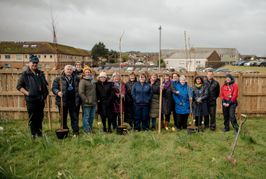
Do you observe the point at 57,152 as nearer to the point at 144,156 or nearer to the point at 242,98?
the point at 144,156

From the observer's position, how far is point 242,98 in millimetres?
9297

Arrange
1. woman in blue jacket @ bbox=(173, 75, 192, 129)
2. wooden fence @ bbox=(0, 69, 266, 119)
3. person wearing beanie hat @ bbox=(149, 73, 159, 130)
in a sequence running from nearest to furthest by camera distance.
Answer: woman in blue jacket @ bbox=(173, 75, 192, 129), person wearing beanie hat @ bbox=(149, 73, 159, 130), wooden fence @ bbox=(0, 69, 266, 119)

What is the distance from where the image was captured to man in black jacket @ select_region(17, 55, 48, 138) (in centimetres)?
568

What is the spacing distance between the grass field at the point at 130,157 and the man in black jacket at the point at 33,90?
486mm

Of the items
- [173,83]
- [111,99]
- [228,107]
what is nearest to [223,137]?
[228,107]

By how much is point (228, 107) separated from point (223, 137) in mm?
1160

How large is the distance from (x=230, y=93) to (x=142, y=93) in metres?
2.62

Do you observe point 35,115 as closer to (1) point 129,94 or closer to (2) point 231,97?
(1) point 129,94

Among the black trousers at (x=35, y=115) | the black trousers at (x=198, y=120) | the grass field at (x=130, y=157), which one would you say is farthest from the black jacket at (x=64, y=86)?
the black trousers at (x=198, y=120)

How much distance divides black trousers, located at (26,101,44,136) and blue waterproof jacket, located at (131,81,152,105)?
2597 millimetres

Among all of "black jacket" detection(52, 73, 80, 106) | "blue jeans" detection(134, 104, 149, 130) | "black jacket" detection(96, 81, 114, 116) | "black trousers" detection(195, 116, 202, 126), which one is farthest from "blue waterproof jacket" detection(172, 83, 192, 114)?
"black jacket" detection(52, 73, 80, 106)

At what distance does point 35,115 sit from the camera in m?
5.90

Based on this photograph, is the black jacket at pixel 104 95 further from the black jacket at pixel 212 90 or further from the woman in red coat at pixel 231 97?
the woman in red coat at pixel 231 97

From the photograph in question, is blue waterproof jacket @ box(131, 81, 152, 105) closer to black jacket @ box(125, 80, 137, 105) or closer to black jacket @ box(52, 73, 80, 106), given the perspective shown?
black jacket @ box(125, 80, 137, 105)
